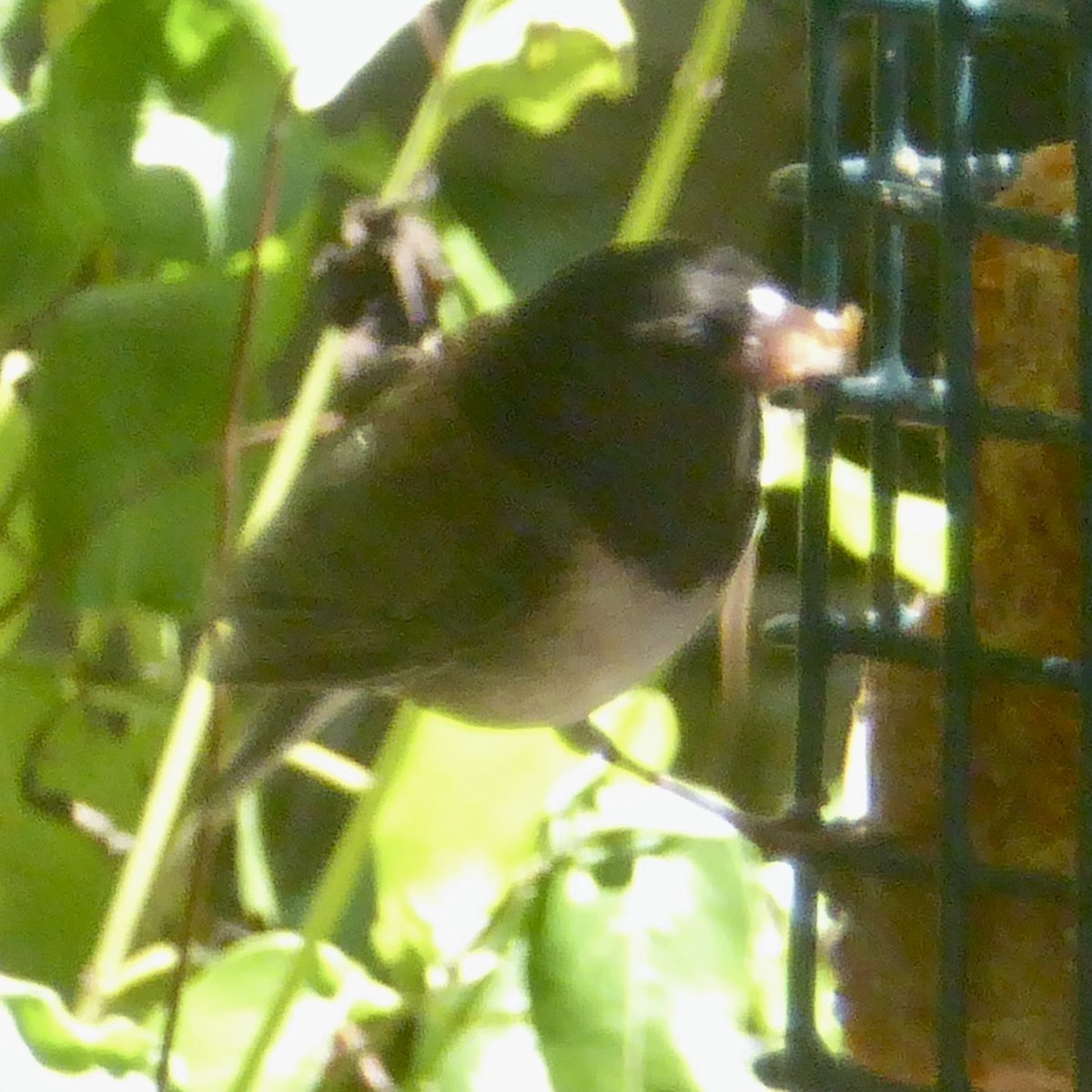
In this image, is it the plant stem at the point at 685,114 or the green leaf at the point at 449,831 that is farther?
the green leaf at the point at 449,831

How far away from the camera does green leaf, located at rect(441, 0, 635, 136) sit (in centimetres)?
92

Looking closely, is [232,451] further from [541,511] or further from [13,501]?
[13,501]

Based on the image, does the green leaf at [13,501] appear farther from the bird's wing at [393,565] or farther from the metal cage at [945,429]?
the metal cage at [945,429]

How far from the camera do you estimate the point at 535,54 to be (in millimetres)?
918

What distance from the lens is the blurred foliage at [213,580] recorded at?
34.1 inches

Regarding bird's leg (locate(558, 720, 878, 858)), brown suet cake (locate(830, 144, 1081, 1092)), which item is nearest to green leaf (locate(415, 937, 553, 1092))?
bird's leg (locate(558, 720, 878, 858))

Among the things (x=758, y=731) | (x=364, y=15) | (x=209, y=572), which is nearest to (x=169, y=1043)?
(x=209, y=572)

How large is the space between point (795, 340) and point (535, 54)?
32 centimetres

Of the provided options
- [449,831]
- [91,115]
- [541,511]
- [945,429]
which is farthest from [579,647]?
[91,115]

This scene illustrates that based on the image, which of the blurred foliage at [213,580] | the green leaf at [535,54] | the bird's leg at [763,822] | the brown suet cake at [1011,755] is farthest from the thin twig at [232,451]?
the brown suet cake at [1011,755]

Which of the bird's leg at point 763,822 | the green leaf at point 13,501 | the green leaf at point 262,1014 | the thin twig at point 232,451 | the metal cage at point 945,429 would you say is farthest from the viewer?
the green leaf at point 13,501

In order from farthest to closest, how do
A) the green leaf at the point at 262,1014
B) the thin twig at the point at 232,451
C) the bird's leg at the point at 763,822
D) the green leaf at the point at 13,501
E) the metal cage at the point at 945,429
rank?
1. the green leaf at the point at 13,501
2. the green leaf at the point at 262,1014
3. the thin twig at the point at 232,451
4. the bird's leg at the point at 763,822
5. the metal cage at the point at 945,429

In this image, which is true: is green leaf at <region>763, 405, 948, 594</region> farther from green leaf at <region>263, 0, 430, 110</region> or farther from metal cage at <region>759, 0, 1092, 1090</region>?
green leaf at <region>263, 0, 430, 110</region>


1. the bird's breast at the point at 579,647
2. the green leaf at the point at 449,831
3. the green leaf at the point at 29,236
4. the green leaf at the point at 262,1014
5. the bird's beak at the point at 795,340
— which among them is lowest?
the green leaf at the point at 262,1014
